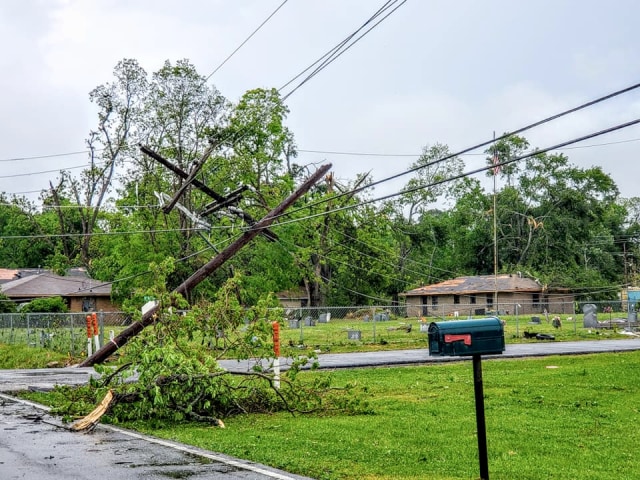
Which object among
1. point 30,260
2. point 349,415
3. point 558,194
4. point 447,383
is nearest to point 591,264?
point 558,194

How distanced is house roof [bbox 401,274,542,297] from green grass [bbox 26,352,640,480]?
2069 inches

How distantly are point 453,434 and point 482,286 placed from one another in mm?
61458

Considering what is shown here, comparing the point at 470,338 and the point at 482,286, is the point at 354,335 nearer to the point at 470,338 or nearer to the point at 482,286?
the point at 470,338

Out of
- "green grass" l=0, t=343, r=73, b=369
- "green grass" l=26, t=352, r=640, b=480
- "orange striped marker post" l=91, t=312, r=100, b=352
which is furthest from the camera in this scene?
Result: "green grass" l=0, t=343, r=73, b=369

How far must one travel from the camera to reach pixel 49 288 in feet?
214

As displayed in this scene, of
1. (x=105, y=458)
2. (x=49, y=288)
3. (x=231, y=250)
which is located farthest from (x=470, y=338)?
(x=49, y=288)

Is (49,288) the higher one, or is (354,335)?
(49,288)

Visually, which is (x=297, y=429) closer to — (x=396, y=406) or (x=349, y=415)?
(x=349, y=415)

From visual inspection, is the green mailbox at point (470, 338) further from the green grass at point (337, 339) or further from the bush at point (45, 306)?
the bush at point (45, 306)

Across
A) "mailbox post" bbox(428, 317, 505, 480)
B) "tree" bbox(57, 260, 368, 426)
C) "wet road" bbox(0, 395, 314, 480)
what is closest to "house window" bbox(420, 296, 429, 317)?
"tree" bbox(57, 260, 368, 426)

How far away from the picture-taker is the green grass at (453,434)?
29.0 feet

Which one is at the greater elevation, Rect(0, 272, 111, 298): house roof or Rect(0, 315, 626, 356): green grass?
Rect(0, 272, 111, 298): house roof

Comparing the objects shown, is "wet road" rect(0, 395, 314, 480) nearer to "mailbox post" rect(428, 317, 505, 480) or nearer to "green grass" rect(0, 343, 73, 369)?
Result: "mailbox post" rect(428, 317, 505, 480)

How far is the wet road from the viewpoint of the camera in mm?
8680
